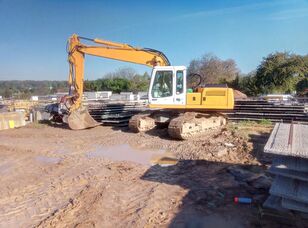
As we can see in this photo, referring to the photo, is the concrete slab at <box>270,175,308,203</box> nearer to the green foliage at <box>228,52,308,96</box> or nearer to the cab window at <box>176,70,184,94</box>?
the cab window at <box>176,70,184,94</box>

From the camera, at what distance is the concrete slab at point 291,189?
130 inches

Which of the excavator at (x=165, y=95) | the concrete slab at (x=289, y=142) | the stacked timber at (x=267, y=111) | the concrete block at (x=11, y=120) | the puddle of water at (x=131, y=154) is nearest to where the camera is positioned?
the concrete slab at (x=289, y=142)

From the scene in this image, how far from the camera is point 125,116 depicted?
538 inches

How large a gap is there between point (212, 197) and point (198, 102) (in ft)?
19.7

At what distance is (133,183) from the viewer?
5.44 meters

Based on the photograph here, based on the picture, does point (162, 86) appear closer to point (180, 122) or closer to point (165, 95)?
point (165, 95)

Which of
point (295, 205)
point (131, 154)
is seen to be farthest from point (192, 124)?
point (295, 205)

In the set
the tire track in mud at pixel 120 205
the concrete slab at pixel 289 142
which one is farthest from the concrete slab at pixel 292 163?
the tire track in mud at pixel 120 205

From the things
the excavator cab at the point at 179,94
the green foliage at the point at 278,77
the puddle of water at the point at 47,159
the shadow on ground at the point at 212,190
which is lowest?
the puddle of water at the point at 47,159

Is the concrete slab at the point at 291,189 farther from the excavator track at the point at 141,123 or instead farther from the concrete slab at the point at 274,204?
the excavator track at the point at 141,123

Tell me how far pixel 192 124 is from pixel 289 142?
6.00 metres

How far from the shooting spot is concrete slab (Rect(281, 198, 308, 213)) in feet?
10.9

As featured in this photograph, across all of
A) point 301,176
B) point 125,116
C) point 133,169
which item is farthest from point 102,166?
point 125,116

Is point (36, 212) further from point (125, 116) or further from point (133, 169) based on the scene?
point (125, 116)
